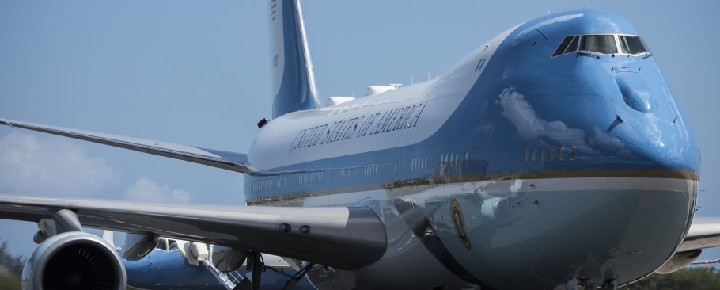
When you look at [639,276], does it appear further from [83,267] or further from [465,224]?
[83,267]

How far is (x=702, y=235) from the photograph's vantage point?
84.3 ft

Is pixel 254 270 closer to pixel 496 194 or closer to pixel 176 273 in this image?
pixel 496 194

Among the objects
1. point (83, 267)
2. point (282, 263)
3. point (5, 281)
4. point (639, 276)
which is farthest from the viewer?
point (5, 281)

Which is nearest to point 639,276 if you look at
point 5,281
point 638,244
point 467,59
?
point 638,244

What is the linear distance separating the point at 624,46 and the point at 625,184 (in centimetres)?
275

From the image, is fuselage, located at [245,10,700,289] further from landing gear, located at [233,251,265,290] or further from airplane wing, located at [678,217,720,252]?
airplane wing, located at [678,217,720,252]

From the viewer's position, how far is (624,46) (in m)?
21.3

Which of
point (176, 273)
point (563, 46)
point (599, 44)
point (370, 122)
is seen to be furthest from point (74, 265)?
point (176, 273)

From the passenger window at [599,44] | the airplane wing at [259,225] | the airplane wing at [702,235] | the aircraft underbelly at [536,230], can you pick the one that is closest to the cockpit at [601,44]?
the passenger window at [599,44]

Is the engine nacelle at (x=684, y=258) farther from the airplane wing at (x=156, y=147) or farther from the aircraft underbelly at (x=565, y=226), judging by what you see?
the airplane wing at (x=156, y=147)

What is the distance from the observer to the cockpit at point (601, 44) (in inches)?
833

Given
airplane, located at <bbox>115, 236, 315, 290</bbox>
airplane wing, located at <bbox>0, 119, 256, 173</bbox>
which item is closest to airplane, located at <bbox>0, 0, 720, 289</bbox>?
airplane wing, located at <bbox>0, 119, 256, 173</bbox>

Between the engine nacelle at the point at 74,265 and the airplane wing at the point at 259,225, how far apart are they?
0.78 meters

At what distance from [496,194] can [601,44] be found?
101 inches
